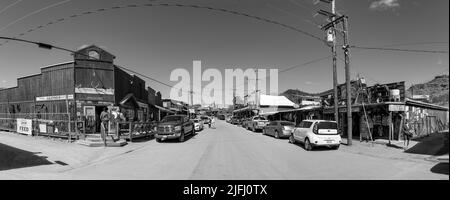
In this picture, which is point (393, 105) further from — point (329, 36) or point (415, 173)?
point (415, 173)

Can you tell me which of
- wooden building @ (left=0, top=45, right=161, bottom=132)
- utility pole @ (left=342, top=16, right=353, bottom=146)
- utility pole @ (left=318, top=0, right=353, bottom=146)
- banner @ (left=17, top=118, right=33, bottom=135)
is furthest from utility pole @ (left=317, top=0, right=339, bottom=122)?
banner @ (left=17, top=118, right=33, bottom=135)

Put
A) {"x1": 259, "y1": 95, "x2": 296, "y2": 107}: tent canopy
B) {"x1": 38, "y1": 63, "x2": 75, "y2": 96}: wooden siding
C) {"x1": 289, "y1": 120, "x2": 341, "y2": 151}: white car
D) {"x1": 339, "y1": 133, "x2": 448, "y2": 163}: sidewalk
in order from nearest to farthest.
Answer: {"x1": 339, "y1": 133, "x2": 448, "y2": 163}: sidewalk < {"x1": 289, "y1": 120, "x2": 341, "y2": 151}: white car < {"x1": 38, "y1": 63, "x2": 75, "y2": 96}: wooden siding < {"x1": 259, "y1": 95, "x2": 296, "y2": 107}: tent canopy

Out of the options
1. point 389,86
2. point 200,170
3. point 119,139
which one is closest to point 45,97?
point 119,139

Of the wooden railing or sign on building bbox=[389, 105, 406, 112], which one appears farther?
the wooden railing

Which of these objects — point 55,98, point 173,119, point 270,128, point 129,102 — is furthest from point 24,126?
point 270,128

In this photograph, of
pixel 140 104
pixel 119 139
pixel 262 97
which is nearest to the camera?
pixel 119 139

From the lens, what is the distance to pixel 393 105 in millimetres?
16016

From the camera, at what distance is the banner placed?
20.1 meters

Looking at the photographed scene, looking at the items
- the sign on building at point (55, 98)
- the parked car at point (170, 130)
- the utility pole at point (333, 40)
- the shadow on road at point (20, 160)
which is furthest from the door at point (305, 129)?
the sign on building at point (55, 98)

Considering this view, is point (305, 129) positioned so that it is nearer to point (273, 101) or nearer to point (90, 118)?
point (90, 118)

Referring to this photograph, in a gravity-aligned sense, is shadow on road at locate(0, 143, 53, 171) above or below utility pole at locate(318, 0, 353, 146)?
below

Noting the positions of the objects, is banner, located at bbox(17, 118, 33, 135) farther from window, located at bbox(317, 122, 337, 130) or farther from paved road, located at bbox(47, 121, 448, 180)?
window, located at bbox(317, 122, 337, 130)

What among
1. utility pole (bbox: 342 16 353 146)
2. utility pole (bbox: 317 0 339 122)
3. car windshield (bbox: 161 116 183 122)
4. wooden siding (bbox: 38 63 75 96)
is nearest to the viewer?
utility pole (bbox: 342 16 353 146)
